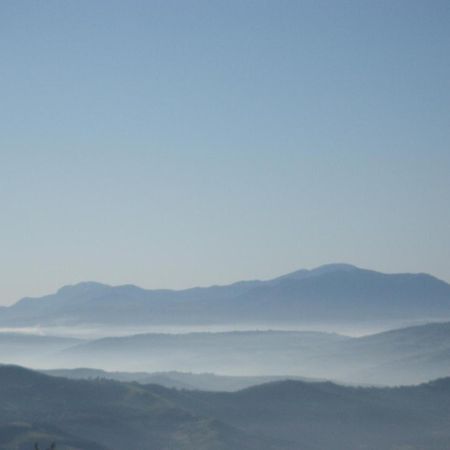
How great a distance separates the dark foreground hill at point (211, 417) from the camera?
430 feet

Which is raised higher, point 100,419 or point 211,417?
point 211,417

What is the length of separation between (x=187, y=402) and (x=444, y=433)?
4505 cm

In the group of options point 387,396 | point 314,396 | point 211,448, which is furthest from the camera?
point 387,396

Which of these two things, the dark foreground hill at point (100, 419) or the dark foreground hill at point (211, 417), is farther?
the dark foreground hill at point (211, 417)

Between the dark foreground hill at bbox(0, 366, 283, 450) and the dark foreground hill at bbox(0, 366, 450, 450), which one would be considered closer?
the dark foreground hill at bbox(0, 366, 283, 450)

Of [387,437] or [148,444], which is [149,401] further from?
[387,437]

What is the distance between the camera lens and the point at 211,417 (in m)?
146

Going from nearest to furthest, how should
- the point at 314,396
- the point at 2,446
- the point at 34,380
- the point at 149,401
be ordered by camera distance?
the point at 2,446, the point at 149,401, the point at 34,380, the point at 314,396

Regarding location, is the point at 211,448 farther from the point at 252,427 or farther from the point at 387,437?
the point at 387,437

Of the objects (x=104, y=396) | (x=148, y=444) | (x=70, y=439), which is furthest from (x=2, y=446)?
(x=104, y=396)

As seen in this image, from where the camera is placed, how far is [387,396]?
19750 cm

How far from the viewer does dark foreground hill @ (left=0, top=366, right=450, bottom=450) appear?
13112 centimetres

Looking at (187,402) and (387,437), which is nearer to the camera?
(387,437)

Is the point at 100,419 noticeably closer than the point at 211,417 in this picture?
Yes
